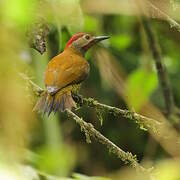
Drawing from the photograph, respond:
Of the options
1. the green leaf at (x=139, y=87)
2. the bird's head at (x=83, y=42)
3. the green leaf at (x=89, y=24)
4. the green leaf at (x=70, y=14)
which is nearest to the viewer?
the green leaf at (x=70, y=14)

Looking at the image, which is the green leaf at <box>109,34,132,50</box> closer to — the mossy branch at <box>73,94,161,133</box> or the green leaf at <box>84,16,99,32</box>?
Result: the green leaf at <box>84,16,99,32</box>

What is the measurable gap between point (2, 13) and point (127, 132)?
17.0ft

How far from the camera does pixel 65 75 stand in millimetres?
3746

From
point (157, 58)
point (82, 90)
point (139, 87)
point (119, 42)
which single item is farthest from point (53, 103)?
point (82, 90)

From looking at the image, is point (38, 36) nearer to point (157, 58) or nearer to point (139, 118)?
point (139, 118)

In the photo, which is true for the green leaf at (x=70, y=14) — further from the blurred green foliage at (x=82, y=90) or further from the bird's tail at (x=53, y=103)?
the bird's tail at (x=53, y=103)

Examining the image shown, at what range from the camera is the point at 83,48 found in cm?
458

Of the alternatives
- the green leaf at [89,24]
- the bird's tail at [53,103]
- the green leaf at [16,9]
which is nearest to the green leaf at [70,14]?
the bird's tail at [53,103]

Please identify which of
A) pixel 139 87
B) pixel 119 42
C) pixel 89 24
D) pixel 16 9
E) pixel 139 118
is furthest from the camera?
pixel 119 42

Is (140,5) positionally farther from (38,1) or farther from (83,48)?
(83,48)

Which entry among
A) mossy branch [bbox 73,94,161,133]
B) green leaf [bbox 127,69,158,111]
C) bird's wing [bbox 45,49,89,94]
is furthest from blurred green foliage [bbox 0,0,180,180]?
Answer: mossy branch [bbox 73,94,161,133]

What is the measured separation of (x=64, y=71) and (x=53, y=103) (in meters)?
0.40

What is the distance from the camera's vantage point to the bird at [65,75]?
3314 millimetres

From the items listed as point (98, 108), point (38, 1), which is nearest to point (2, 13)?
point (38, 1)
